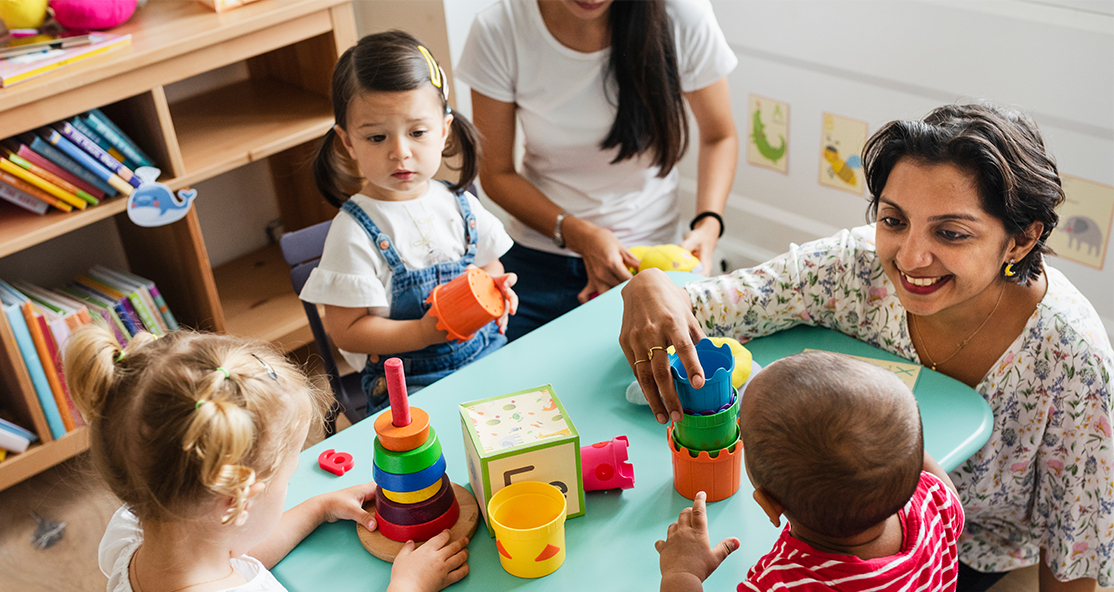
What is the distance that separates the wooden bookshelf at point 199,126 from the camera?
6.80 feet

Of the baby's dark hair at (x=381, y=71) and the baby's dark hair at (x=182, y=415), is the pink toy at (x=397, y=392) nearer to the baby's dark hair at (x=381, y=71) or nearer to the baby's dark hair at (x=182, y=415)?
the baby's dark hair at (x=182, y=415)

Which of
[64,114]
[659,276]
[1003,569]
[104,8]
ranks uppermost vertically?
[104,8]

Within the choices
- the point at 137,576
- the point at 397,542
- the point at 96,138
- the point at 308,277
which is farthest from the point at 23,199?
the point at 397,542

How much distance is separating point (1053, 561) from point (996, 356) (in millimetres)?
356

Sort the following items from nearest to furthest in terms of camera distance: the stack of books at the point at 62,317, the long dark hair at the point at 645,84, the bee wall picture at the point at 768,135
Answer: the long dark hair at the point at 645,84 < the stack of books at the point at 62,317 < the bee wall picture at the point at 768,135

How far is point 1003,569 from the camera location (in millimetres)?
1521

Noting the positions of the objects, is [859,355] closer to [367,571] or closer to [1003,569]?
[1003,569]

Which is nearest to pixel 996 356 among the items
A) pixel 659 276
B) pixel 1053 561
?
pixel 1053 561

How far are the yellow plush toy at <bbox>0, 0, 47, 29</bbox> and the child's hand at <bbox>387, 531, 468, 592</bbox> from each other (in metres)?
1.70

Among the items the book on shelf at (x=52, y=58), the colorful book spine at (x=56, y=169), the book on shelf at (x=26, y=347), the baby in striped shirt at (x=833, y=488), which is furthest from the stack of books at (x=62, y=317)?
the baby in striped shirt at (x=833, y=488)

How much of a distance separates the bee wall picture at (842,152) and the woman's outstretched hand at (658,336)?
4.49ft

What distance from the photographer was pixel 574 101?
2045 mm

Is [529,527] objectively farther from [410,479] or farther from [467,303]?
[467,303]

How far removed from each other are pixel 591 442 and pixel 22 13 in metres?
1.72
